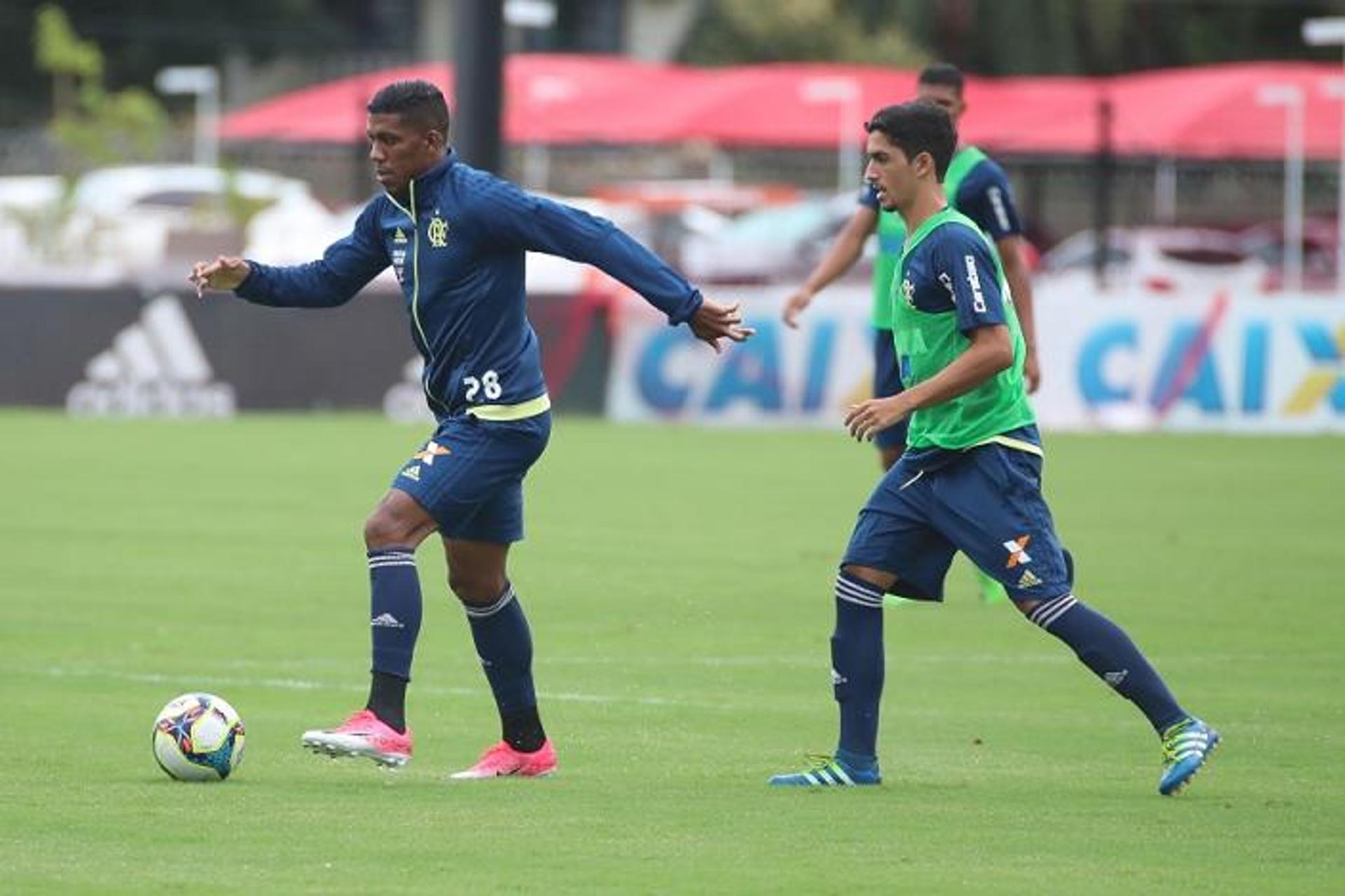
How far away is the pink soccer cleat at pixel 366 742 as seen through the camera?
343 inches

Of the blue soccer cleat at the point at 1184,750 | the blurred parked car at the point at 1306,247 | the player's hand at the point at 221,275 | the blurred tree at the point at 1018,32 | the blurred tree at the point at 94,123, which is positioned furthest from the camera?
the blurred tree at the point at 1018,32

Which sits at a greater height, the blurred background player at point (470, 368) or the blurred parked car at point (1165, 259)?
the blurred background player at point (470, 368)

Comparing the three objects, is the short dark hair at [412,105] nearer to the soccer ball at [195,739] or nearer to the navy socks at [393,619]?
the navy socks at [393,619]

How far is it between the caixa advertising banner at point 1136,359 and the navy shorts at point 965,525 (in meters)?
18.1

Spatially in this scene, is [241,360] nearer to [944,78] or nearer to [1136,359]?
[1136,359]

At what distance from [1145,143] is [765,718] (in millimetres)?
30947

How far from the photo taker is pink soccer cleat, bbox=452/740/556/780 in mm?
9430

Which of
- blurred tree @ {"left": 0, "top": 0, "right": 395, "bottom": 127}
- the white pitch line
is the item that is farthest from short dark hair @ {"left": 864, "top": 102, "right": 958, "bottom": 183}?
blurred tree @ {"left": 0, "top": 0, "right": 395, "bottom": 127}

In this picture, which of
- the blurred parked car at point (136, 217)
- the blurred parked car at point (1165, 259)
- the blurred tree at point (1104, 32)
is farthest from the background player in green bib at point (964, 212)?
the blurred tree at point (1104, 32)

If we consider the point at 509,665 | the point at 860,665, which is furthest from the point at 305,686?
the point at 860,665

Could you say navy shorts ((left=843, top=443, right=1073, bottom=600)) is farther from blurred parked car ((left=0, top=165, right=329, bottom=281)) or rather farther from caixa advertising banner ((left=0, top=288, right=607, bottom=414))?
blurred parked car ((left=0, top=165, right=329, bottom=281))

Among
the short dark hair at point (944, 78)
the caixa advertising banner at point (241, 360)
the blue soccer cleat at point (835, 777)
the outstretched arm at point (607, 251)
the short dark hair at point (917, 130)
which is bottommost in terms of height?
the caixa advertising banner at point (241, 360)

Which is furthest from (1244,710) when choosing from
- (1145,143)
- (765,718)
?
(1145,143)

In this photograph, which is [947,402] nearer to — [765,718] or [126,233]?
[765,718]
